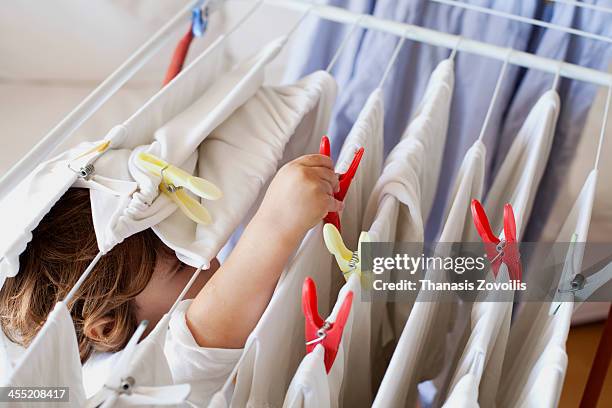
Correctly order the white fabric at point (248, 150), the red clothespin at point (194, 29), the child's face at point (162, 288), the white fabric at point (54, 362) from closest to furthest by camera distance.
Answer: the white fabric at point (54, 362) < the white fabric at point (248, 150) < the child's face at point (162, 288) < the red clothespin at point (194, 29)

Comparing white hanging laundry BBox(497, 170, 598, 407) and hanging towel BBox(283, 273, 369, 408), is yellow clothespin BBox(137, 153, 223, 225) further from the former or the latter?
white hanging laundry BBox(497, 170, 598, 407)

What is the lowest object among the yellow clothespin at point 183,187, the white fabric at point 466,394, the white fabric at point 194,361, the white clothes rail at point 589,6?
the white fabric at point 466,394

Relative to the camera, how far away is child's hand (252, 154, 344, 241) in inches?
26.7

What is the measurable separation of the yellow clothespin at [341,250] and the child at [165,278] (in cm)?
4

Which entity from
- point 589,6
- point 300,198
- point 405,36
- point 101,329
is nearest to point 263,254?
point 300,198

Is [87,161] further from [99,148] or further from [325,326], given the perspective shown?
[325,326]

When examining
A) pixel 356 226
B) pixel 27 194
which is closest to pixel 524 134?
pixel 356 226

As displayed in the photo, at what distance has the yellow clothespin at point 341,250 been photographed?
645 millimetres

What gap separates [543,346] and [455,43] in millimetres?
473

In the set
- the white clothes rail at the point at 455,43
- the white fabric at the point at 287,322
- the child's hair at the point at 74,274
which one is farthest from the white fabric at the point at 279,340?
the white clothes rail at the point at 455,43

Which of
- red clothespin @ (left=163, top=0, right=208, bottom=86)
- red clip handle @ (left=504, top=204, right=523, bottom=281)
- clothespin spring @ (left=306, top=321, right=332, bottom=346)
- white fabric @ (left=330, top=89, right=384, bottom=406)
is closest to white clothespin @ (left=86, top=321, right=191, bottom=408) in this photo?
clothespin spring @ (left=306, top=321, right=332, bottom=346)

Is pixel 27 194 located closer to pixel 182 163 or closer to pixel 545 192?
pixel 182 163

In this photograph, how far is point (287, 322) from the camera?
0.65 m

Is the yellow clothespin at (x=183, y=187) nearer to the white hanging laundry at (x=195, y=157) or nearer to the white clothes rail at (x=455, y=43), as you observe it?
the white hanging laundry at (x=195, y=157)
